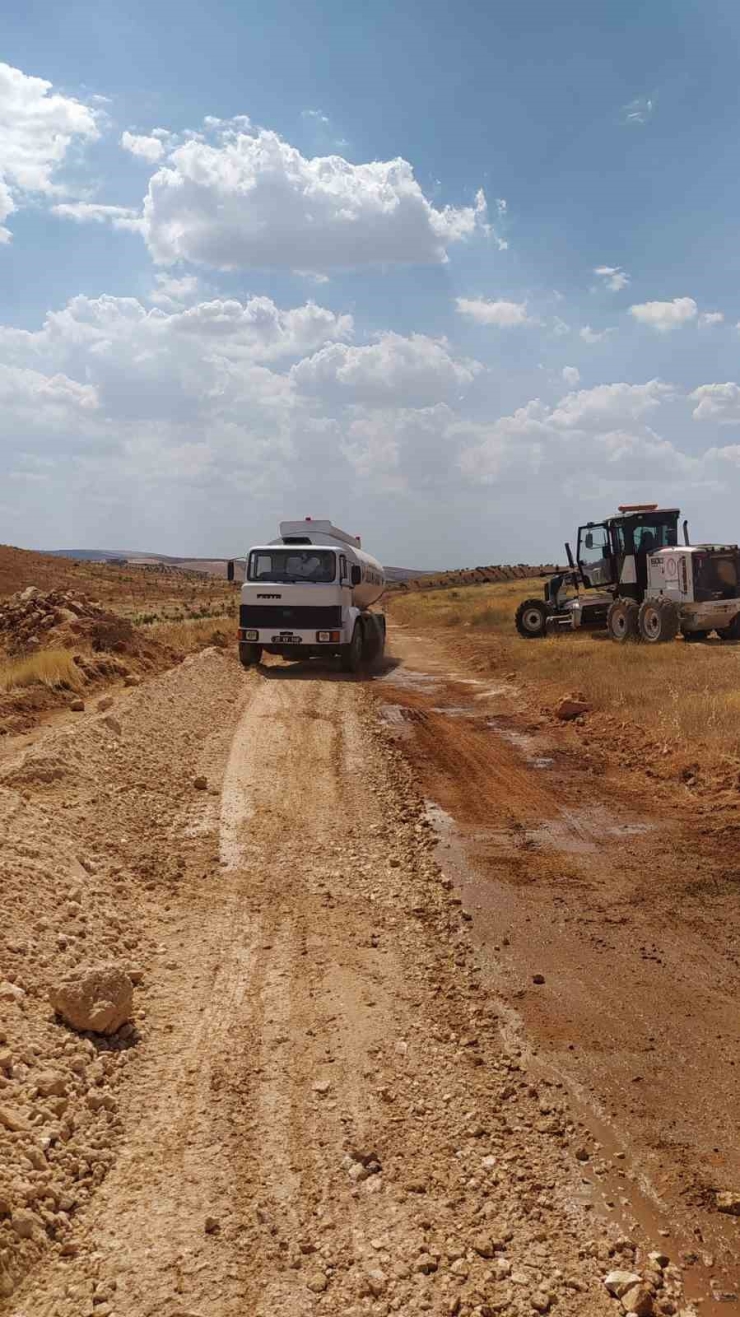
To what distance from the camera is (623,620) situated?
2278 cm

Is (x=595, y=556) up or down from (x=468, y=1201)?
up

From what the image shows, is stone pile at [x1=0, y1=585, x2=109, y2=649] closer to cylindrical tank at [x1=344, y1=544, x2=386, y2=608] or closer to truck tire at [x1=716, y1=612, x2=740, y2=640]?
cylindrical tank at [x1=344, y1=544, x2=386, y2=608]

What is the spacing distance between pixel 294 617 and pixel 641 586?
10458 mm

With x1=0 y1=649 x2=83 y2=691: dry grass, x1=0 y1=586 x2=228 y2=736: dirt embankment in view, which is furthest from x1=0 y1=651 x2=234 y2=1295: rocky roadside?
x1=0 y1=649 x2=83 y2=691: dry grass

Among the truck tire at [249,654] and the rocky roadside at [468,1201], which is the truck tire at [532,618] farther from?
the rocky roadside at [468,1201]

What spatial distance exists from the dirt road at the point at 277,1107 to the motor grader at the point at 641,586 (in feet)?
53.4

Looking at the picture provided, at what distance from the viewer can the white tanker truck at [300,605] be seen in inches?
711

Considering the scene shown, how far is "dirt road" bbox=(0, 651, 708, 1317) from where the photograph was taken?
2945 mm

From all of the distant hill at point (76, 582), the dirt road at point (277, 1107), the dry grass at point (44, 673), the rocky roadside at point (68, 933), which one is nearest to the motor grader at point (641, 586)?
the dry grass at point (44, 673)

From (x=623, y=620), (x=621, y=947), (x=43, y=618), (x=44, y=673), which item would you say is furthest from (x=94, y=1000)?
(x=623, y=620)

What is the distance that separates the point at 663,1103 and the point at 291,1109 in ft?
5.31

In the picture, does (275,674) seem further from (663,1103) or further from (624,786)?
Result: (663,1103)

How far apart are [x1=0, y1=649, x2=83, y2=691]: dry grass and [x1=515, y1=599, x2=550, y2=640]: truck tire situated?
550 inches

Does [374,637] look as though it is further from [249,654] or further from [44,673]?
[44,673]
